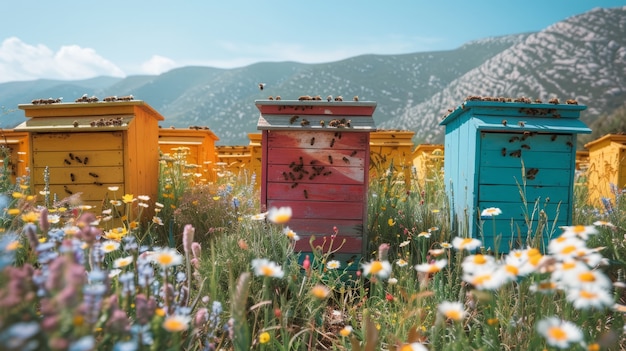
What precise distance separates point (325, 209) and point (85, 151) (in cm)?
244

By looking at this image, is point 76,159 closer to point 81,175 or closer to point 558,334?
point 81,175

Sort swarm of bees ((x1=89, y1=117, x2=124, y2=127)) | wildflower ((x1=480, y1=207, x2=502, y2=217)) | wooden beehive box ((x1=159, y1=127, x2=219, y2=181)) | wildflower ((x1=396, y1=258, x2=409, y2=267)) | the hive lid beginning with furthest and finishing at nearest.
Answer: wooden beehive box ((x1=159, y1=127, x2=219, y2=181)) → swarm of bees ((x1=89, y1=117, x2=124, y2=127)) → the hive lid → wildflower ((x1=396, y1=258, x2=409, y2=267)) → wildflower ((x1=480, y1=207, x2=502, y2=217))

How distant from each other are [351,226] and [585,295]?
7.45ft

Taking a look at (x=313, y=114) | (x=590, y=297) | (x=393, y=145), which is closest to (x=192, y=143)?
(x=393, y=145)

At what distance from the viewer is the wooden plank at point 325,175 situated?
10.9ft

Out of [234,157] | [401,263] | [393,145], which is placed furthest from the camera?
[234,157]

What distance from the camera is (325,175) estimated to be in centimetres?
333

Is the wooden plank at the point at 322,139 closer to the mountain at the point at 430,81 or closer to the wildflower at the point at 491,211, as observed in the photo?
the wildflower at the point at 491,211

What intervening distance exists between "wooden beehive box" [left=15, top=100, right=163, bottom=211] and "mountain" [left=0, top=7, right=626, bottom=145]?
23.7m

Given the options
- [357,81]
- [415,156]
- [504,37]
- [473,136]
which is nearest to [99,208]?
[473,136]

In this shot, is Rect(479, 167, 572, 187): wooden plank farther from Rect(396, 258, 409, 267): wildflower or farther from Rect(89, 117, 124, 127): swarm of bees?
Rect(89, 117, 124, 127): swarm of bees

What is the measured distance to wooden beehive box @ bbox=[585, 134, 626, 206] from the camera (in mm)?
6133

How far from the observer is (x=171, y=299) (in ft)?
4.60

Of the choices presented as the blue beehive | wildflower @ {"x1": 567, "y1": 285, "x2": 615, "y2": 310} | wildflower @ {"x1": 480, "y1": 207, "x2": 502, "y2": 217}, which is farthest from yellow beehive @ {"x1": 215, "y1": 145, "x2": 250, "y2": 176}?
wildflower @ {"x1": 567, "y1": 285, "x2": 615, "y2": 310}
